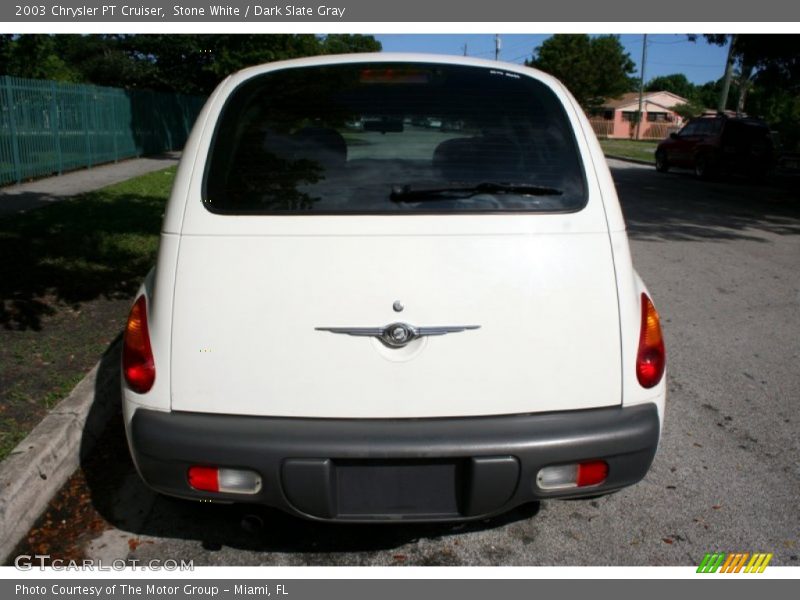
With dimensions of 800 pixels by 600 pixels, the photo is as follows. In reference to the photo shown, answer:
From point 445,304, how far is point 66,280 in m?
4.93

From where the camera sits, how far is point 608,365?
253cm

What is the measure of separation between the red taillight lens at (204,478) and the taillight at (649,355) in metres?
1.49

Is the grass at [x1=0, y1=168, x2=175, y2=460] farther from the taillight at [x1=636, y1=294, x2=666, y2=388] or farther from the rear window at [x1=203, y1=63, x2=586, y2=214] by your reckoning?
the taillight at [x1=636, y1=294, x2=666, y2=388]

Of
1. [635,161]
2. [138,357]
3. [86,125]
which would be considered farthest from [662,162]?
[138,357]

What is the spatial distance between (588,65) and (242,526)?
213 feet

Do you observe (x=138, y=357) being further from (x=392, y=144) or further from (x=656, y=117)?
(x=656, y=117)

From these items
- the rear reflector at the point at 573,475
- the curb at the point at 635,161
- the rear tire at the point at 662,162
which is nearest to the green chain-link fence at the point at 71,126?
the rear reflector at the point at 573,475

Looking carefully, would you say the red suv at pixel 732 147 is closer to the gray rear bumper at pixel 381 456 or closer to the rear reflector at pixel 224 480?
the gray rear bumper at pixel 381 456

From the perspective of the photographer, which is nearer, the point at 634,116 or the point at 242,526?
the point at 242,526

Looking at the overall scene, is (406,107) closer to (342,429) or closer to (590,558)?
(342,429)

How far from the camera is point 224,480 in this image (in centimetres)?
246

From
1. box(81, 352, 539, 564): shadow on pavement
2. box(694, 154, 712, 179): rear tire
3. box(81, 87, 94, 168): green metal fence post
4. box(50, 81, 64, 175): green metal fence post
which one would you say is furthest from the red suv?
box(81, 352, 539, 564): shadow on pavement

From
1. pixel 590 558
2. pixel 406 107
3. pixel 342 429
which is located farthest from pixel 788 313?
pixel 342 429

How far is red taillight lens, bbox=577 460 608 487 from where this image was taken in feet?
8.21
